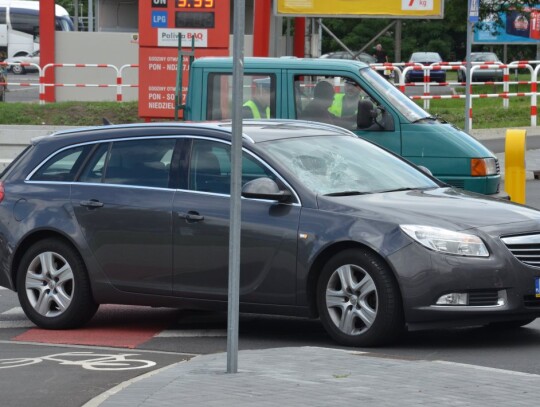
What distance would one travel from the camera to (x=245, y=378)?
7.76 m

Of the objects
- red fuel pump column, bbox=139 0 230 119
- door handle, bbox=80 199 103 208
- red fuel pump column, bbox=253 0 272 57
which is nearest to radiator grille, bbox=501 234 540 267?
door handle, bbox=80 199 103 208

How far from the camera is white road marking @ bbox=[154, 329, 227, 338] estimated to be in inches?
400

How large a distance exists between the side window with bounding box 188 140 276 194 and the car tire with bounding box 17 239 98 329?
44.0 inches

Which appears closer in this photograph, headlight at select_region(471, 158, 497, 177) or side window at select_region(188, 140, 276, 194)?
side window at select_region(188, 140, 276, 194)

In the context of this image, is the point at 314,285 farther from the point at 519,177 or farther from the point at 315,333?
the point at 519,177

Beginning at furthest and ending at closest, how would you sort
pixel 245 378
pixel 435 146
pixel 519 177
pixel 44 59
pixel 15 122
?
pixel 44 59 → pixel 15 122 → pixel 519 177 → pixel 435 146 → pixel 245 378

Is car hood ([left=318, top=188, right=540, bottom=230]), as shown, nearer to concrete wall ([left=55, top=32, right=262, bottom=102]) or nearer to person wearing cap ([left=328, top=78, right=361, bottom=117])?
person wearing cap ([left=328, top=78, right=361, bottom=117])

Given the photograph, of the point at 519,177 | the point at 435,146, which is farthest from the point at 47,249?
the point at 519,177

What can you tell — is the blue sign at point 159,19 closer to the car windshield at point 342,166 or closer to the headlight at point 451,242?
the car windshield at point 342,166

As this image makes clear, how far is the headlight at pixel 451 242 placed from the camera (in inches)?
352

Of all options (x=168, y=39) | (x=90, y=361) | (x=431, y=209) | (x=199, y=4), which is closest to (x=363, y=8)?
(x=199, y=4)

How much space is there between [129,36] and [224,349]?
3028 centimetres

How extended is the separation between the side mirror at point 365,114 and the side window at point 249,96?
916mm

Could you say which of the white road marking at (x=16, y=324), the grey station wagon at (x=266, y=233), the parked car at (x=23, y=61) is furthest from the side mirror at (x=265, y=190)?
the parked car at (x=23, y=61)
